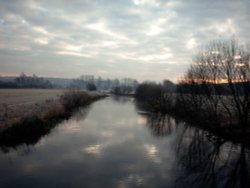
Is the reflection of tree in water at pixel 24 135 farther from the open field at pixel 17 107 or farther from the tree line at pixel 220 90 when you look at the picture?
the tree line at pixel 220 90

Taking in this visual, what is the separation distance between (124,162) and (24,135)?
A: 8400mm

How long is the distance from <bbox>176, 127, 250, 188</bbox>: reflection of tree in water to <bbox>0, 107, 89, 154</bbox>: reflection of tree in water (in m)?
8.90

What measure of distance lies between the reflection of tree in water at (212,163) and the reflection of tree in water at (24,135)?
890 cm

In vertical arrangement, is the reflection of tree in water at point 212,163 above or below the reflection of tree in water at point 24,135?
below

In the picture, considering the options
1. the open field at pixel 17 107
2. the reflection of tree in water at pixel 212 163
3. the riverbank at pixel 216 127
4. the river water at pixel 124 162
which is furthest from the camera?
the open field at pixel 17 107

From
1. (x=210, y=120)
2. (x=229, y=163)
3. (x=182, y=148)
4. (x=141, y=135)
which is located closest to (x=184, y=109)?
(x=210, y=120)

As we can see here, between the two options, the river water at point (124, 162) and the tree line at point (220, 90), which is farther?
the tree line at point (220, 90)

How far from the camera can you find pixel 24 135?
62.6 feet

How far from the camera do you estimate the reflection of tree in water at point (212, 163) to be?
38.2 ft

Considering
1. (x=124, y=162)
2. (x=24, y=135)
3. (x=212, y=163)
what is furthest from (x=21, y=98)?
(x=212, y=163)

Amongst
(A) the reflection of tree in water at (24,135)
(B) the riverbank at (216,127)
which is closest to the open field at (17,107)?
(A) the reflection of tree in water at (24,135)

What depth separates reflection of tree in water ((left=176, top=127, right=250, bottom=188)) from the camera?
38.2ft

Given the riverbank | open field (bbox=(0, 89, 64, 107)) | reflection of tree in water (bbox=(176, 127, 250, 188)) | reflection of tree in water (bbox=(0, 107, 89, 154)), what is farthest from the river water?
open field (bbox=(0, 89, 64, 107))

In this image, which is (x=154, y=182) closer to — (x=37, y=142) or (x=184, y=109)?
(x=37, y=142)
